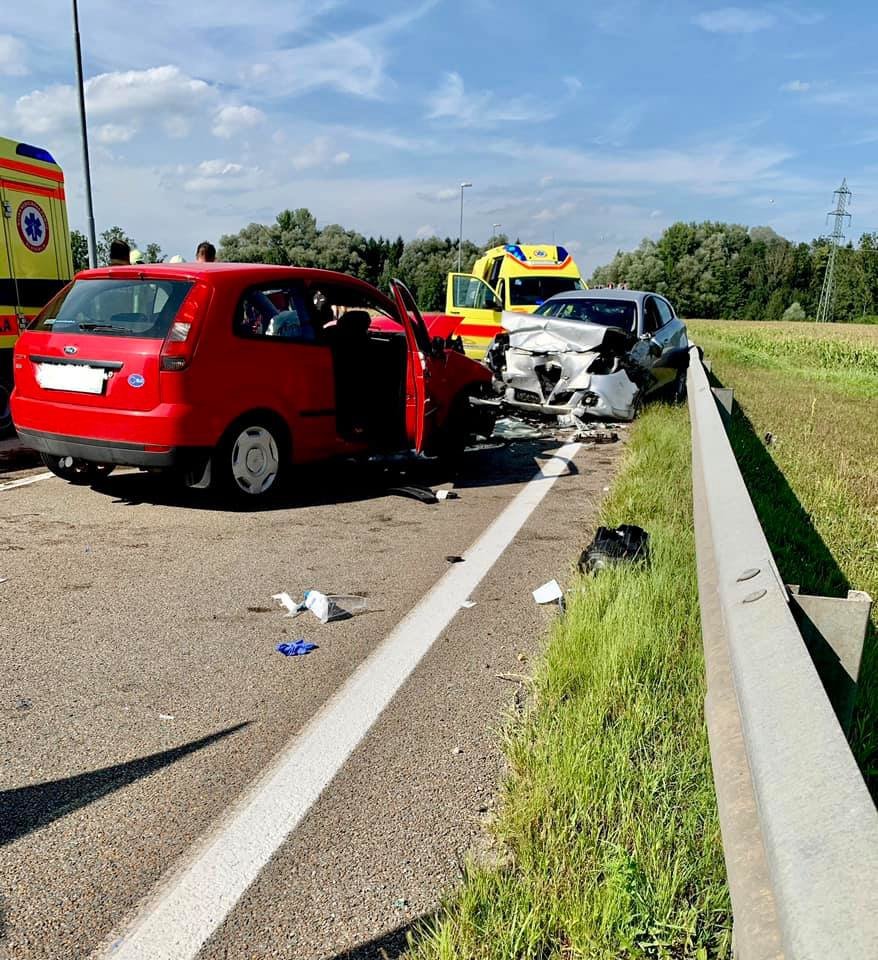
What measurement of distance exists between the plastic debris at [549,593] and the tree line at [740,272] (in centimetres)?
10028

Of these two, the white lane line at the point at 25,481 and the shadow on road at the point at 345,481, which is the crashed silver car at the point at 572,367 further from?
the white lane line at the point at 25,481

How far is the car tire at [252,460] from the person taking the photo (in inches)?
242

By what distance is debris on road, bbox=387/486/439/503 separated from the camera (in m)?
6.79

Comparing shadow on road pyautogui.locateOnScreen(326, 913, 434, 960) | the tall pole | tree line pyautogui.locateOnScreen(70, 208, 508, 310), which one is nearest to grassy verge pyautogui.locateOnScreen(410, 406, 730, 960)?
shadow on road pyautogui.locateOnScreen(326, 913, 434, 960)

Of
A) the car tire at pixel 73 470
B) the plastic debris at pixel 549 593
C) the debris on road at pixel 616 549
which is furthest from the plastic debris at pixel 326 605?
the car tire at pixel 73 470

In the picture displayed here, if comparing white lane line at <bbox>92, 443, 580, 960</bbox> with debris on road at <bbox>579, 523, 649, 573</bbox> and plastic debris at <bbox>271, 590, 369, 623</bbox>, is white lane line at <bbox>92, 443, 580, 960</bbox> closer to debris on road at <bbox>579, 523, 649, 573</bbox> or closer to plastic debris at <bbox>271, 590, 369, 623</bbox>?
plastic debris at <bbox>271, 590, 369, 623</bbox>

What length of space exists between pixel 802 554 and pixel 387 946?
4.12 m

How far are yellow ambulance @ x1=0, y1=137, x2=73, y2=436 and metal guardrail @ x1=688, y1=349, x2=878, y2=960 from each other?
8.29m

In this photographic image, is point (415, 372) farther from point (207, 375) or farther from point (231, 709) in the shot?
point (231, 709)

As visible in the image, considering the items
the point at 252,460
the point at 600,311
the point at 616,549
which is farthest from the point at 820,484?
the point at 600,311

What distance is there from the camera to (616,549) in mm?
4824

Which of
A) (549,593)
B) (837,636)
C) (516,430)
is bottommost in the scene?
(516,430)

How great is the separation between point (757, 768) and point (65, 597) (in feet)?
12.3

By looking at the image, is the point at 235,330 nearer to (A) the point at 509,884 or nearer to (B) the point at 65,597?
(B) the point at 65,597
